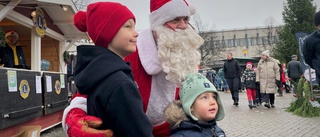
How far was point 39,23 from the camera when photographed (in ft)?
24.3

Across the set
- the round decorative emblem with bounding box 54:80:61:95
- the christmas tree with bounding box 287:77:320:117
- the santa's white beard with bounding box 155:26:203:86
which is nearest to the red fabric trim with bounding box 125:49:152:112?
the santa's white beard with bounding box 155:26:203:86

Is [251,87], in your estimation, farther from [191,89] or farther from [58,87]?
[191,89]

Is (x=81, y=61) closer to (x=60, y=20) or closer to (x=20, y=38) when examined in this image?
(x=60, y=20)

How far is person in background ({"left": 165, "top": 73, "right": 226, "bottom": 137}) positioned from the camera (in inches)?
72.4

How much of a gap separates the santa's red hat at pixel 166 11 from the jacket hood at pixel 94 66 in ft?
2.00

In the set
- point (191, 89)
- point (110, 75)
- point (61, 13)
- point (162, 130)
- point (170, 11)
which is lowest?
point (162, 130)

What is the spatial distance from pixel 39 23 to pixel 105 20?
262 inches

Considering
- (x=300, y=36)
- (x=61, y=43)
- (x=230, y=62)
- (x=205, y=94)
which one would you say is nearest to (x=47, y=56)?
(x=61, y=43)

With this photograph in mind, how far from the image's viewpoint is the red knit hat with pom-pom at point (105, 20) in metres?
1.47

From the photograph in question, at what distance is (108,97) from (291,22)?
25.5 m

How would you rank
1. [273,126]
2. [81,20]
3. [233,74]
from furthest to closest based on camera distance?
[233,74] < [273,126] < [81,20]

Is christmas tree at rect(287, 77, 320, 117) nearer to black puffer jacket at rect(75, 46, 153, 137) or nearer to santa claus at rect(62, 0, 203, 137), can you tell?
santa claus at rect(62, 0, 203, 137)

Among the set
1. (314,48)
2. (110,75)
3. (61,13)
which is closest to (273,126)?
(314,48)

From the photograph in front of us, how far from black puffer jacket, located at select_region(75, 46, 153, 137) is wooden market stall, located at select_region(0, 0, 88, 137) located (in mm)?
3415
